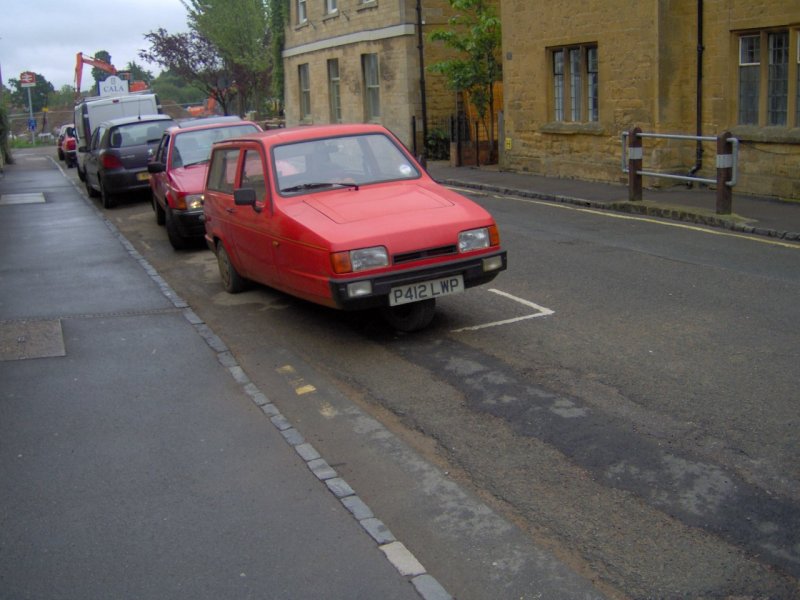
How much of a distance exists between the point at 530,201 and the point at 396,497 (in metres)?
13.4

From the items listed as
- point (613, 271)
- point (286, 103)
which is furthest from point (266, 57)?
point (613, 271)

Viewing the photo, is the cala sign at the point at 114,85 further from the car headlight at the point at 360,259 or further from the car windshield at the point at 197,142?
the car headlight at the point at 360,259

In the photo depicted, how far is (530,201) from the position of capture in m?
18.0

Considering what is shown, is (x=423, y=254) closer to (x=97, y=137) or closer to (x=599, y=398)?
(x=599, y=398)

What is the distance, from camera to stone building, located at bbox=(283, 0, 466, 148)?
94.4 ft

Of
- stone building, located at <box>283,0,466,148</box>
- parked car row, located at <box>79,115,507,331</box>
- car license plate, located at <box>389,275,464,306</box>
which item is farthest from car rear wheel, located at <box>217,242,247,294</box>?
stone building, located at <box>283,0,466,148</box>

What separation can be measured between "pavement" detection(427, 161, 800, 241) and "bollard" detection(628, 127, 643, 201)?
0.22 metres

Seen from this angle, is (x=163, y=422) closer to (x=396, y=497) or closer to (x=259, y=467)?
(x=259, y=467)

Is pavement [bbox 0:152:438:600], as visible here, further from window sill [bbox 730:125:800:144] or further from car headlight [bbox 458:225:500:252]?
window sill [bbox 730:125:800:144]

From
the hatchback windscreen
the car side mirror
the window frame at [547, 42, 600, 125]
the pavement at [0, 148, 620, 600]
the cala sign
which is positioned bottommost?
the pavement at [0, 148, 620, 600]

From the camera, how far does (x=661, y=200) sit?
53.0 ft

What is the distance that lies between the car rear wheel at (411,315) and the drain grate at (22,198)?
17998mm

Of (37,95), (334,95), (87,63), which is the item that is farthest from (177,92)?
(334,95)

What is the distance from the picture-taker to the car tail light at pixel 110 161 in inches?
803
